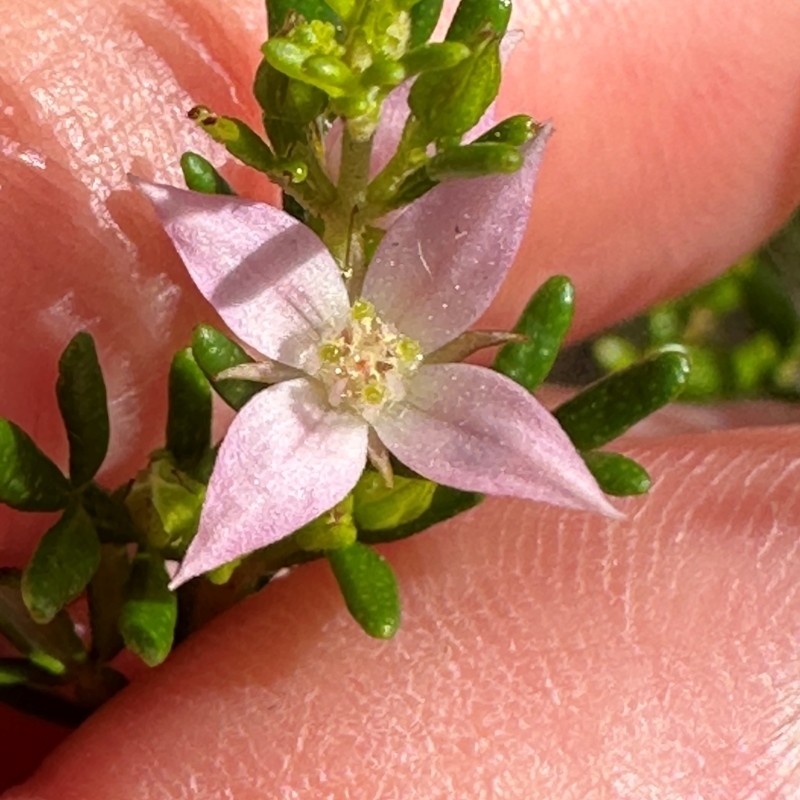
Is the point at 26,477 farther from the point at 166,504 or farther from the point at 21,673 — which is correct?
the point at 21,673

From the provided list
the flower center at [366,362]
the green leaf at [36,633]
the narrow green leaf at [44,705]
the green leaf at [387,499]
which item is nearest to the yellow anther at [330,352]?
the flower center at [366,362]

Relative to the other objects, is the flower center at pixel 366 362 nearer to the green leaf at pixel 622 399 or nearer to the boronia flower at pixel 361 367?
the boronia flower at pixel 361 367

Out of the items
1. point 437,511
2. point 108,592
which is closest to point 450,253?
point 437,511

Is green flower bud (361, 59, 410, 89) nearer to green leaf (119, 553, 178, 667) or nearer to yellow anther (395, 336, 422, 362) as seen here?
yellow anther (395, 336, 422, 362)

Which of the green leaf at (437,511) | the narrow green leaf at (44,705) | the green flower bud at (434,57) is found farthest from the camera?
the narrow green leaf at (44,705)

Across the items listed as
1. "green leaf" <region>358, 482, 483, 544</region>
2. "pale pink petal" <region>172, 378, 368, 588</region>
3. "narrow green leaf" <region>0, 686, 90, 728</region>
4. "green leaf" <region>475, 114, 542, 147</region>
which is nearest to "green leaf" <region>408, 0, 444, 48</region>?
"green leaf" <region>475, 114, 542, 147</region>

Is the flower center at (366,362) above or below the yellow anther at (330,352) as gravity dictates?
below

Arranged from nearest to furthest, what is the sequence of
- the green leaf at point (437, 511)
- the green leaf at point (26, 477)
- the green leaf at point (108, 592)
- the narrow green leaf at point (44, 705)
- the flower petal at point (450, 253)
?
the flower petal at point (450, 253)
the green leaf at point (26, 477)
the green leaf at point (437, 511)
the green leaf at point (108, 592)
the narrow green leaf at point (44, 705)
